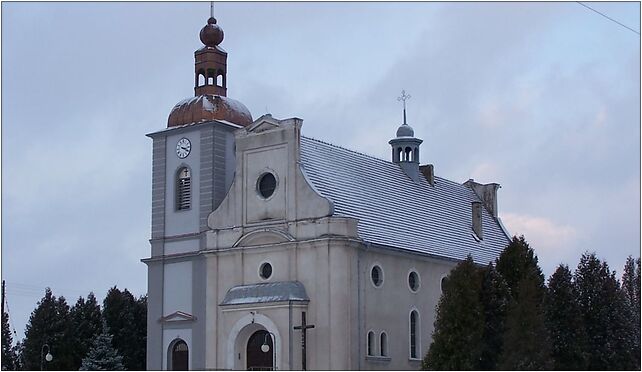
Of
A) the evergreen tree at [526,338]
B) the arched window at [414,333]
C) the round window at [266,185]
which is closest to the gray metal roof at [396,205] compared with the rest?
the round window at [266,185]

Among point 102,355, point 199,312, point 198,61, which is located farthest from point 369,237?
point 102,355

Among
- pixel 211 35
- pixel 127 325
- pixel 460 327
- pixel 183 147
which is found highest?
pixel 211 35

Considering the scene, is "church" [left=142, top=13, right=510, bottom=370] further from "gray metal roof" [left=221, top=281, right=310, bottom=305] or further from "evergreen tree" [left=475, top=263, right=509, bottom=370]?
"evergreen tree" [left=475, top=263, right=509, bottom=370]

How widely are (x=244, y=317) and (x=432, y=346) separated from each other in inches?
365

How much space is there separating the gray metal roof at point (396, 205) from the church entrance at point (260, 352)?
5.48 m

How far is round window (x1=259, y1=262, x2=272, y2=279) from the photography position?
43.6 meters

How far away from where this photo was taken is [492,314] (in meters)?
36.7

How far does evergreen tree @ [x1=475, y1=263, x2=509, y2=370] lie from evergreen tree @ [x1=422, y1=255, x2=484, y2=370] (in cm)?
36

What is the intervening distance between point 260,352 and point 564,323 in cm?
1193

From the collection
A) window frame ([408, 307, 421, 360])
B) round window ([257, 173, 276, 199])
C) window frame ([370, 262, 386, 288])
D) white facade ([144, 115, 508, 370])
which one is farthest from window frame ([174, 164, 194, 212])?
window frame ([408, 307, 421, 360])

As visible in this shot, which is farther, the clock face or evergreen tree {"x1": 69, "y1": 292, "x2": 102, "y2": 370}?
evergreen tree {"x1": 69, "y1": 292, "x2": 102, "y2": 370}

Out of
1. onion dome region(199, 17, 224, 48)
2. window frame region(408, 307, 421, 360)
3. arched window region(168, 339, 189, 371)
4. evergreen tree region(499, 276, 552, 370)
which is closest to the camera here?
evergreen tree region(499, 276, 552, 370)

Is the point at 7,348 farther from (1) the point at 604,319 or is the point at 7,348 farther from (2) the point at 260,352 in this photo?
(1) the point at 604,319

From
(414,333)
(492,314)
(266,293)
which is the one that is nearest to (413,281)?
(414,333)
